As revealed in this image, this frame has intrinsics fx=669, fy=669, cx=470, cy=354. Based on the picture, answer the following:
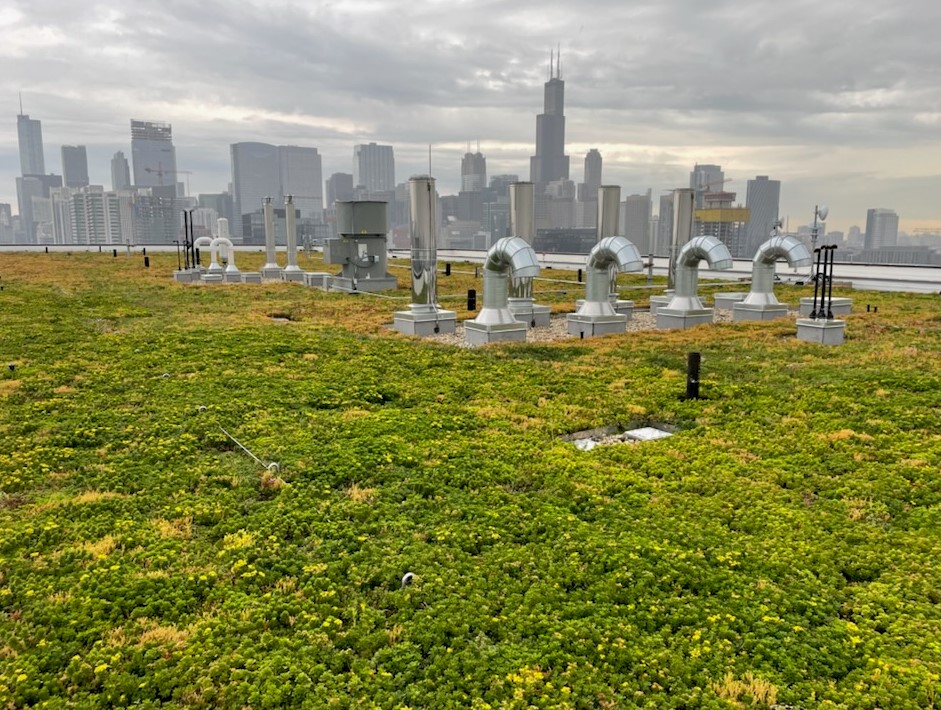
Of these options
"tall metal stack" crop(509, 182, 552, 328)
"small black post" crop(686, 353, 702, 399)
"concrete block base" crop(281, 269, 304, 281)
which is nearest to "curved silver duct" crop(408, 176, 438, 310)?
"tall metal stack" crop(509, 182, 552, 328)

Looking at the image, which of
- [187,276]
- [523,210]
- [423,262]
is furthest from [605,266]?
[187,276]

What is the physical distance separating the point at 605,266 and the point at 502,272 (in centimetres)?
329

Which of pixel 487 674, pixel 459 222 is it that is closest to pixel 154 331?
pixel 487 674

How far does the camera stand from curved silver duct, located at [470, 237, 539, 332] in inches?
732

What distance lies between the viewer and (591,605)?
534 centimetres

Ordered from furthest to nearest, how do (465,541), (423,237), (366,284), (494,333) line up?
1. (366,284)
2. (423,237)
3. (494,333)
4. (465,541)

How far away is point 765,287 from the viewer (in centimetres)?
2241

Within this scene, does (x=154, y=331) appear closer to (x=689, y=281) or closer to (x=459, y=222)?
(x=689, y=281)

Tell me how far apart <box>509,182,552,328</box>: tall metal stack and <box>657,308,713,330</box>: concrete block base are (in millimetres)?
3529

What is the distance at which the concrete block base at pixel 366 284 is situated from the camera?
31.9 metres

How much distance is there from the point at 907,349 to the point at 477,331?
33.9ft

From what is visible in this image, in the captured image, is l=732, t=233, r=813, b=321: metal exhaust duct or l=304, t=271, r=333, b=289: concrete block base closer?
l=732, t=233, r=813, b=321: metal exhaust duct

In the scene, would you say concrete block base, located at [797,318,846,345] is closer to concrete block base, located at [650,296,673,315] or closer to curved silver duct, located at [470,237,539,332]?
concrete block base, located at [650,296,673,315]

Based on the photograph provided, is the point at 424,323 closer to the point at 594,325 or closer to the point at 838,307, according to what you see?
the point at 594,325
